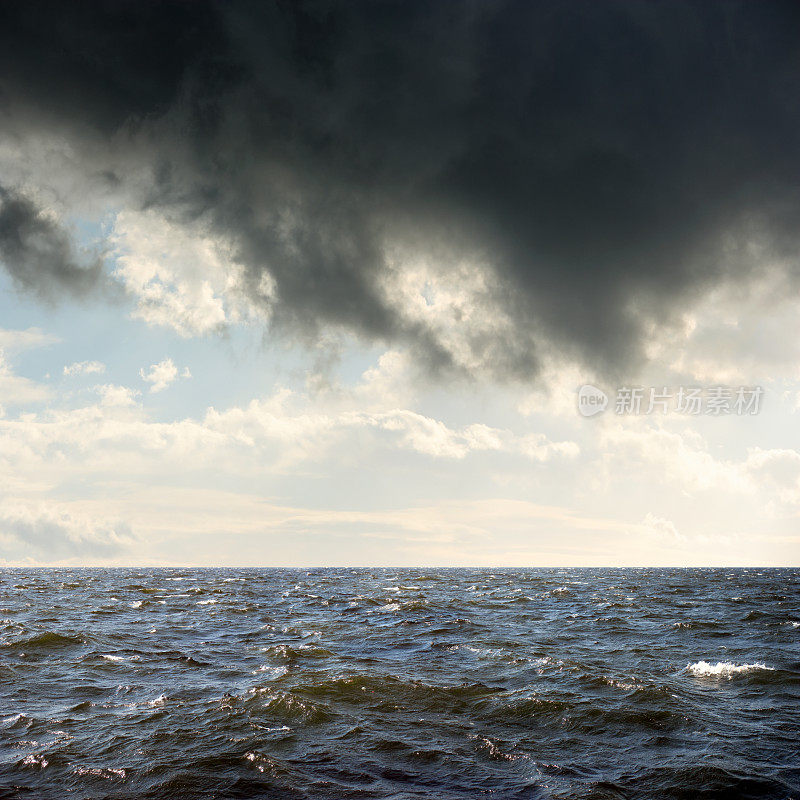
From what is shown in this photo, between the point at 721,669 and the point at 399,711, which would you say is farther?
the point at 721,669

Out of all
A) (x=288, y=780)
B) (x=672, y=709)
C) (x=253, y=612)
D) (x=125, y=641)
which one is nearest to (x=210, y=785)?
(x=288, y=780)

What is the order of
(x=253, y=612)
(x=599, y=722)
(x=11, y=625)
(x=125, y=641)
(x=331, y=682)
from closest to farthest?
(x=599, y=722), (x=331, y=682), (x=125, y=641), (x=11, y=625), (x=253, y=612)

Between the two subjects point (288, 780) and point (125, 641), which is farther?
point (125, 641)

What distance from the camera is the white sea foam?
16442mm

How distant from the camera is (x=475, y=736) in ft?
36.9

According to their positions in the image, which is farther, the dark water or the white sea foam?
the white sea foam

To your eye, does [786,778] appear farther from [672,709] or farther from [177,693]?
[177,693]

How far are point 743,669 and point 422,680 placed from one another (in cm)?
975

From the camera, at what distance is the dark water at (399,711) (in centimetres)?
912

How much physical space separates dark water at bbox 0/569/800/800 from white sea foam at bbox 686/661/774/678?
8cm

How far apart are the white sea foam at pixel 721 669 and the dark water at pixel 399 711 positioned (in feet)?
0.28

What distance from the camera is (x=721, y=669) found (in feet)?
55.7

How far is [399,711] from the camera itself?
12.9m

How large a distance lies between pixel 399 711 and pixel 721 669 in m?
10.5
